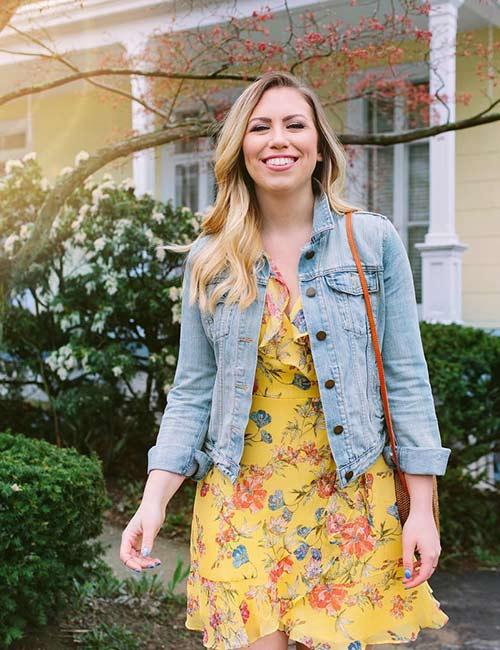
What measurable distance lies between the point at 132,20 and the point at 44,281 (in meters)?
4.18

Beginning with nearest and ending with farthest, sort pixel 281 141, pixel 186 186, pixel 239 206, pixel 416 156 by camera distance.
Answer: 1. pixel 281 141
2. pixel 239 206
3. pixel 416 156
4. pixel 186 186

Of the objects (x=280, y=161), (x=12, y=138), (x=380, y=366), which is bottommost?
(x=380, y=366)

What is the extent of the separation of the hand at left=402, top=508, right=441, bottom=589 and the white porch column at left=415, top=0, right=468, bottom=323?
5.92m

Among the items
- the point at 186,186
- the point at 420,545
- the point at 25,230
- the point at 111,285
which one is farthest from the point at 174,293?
the point at 186,186

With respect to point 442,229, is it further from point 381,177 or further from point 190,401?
point 190,401

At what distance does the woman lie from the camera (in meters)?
2.15

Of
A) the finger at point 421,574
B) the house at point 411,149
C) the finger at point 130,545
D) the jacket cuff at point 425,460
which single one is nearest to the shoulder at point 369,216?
the jacket cuff at point 425,460

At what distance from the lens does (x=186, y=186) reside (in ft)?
35.3

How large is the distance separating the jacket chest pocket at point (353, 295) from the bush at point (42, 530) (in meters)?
1.57

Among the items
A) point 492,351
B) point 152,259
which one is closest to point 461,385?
point 492,351

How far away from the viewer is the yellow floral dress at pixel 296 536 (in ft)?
7.06

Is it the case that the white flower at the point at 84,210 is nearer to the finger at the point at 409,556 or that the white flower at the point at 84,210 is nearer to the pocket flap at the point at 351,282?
the pocket flap at the point at 351,282

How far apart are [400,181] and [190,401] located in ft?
23.9

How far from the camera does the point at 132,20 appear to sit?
9477 millimetres
